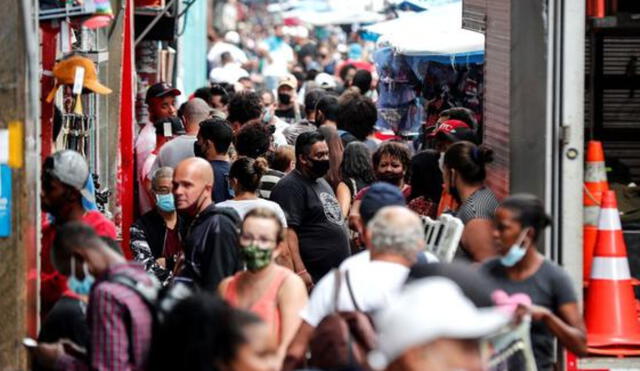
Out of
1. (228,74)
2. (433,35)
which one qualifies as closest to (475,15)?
(433,35)

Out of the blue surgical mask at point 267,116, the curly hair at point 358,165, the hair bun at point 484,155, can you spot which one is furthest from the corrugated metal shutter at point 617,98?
the blue surgical mask at point 267,116

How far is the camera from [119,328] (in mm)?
6367

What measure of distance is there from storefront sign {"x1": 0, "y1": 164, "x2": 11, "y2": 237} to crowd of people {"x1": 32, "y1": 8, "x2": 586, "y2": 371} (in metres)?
0.25

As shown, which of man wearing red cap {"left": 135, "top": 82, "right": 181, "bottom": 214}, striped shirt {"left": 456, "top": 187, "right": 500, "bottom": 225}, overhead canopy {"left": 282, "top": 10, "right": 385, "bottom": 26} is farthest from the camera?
overhead canopy {"left": 282, "top": 10, "right": 385, "bottom": 26}

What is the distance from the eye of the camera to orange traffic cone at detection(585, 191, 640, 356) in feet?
28.5

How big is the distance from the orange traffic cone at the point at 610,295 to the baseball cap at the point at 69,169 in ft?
9.69

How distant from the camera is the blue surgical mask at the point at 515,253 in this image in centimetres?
728

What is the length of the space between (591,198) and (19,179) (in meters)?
3.25

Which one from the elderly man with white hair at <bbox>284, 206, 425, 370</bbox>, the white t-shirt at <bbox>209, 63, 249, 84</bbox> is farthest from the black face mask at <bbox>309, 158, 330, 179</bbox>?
the white t-shirt at <bbox>209, 63, 249, 84</bbox>

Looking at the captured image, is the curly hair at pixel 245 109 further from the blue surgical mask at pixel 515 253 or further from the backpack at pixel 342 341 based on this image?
the backpack at pixel 342 341

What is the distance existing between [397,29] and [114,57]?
4445 millimetres

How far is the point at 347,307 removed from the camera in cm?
686

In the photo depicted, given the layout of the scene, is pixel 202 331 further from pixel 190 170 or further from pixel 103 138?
pixel 103 138

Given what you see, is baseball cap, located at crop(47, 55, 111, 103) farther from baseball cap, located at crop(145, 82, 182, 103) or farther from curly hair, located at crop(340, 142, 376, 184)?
baseball cap, located at crop(145, 82, 182, 103)
